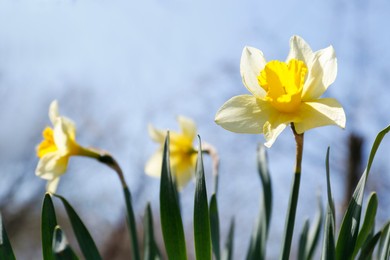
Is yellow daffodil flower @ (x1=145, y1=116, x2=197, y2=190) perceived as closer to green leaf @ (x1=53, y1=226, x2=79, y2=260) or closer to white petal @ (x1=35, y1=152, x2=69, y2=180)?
white petal @ (x1=35, y1=152, x2=69, y2=180)

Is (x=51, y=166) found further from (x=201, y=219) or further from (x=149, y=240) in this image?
(x=201, y=219)

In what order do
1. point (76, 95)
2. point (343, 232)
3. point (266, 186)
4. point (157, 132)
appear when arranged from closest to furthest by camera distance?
1. point (343, 232)
2. point (266, 186)
3. point (157, 132)
4. point (76, 95)

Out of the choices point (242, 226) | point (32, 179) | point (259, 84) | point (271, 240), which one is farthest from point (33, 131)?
point (259, 84)

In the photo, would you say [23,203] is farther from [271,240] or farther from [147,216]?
[147,216]

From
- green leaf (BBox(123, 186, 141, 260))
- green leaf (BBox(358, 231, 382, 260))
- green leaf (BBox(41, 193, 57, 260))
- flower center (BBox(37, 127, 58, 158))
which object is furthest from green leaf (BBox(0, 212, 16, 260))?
green leaf (BBox(358, 231, 382, 260))

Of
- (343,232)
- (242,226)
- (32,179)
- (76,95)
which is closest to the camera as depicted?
(343,232)

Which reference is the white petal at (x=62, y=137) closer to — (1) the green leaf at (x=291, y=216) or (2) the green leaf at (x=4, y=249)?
(2) the green leaf at (x=4, y=249)
